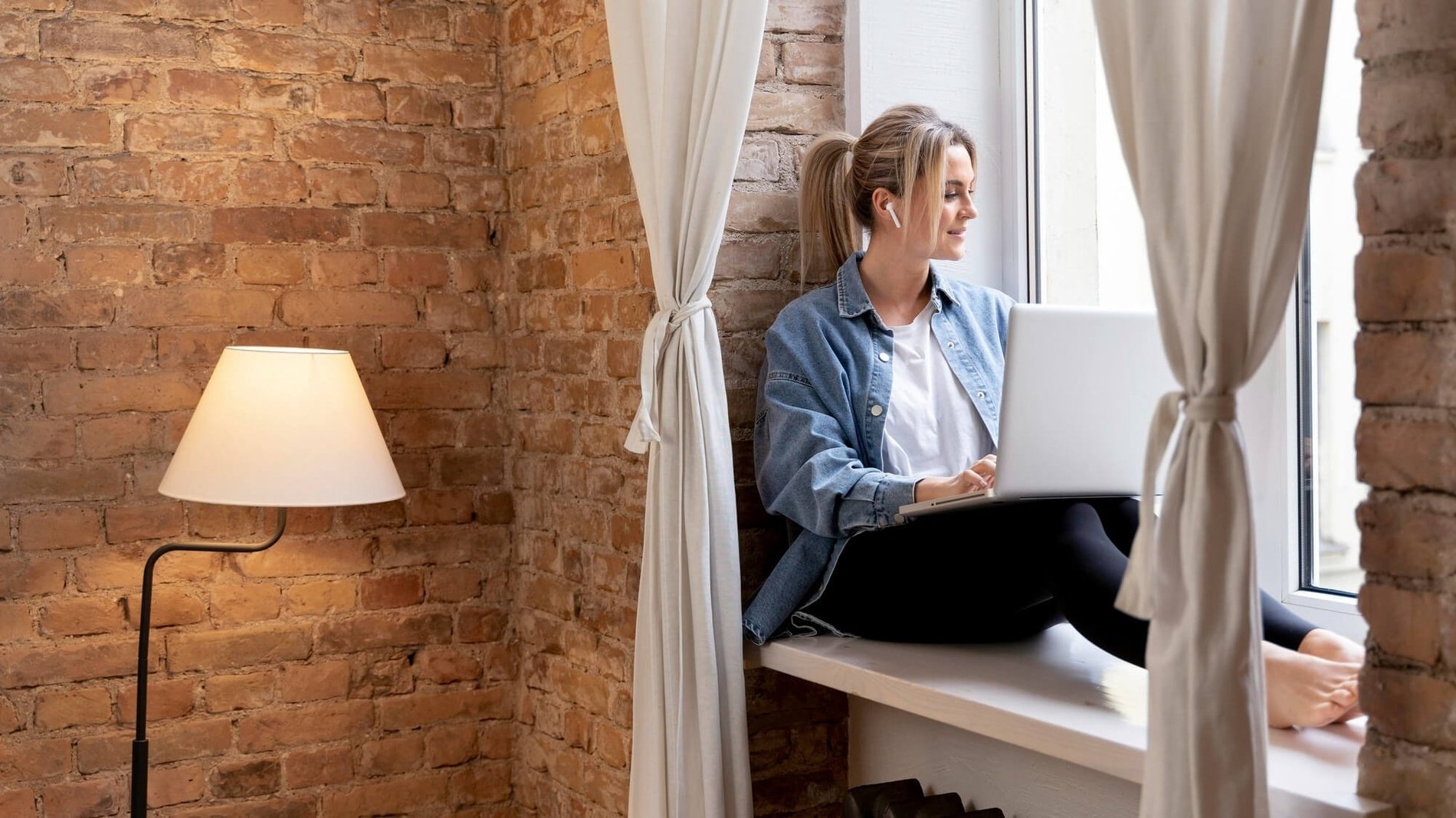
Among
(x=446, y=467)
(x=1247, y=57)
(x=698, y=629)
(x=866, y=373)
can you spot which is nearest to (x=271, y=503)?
(x=446, y=467)

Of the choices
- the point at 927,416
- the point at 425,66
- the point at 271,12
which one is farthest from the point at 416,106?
the point at 927,416

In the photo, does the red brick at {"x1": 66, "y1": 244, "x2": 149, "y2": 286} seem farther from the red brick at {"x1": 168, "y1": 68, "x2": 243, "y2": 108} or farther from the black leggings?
the black leggings

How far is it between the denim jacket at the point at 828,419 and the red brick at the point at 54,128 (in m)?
1.44

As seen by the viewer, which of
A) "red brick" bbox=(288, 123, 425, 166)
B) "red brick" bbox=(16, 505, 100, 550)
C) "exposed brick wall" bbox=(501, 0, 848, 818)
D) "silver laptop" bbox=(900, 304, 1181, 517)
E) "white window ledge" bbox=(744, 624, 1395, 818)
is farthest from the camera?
"red brick" bbox=(288, 123, 425, 166)

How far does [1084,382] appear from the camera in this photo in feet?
6.37

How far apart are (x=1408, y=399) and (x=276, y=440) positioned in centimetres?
188

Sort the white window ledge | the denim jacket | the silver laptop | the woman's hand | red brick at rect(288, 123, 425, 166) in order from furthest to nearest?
A: red brick at rect(288, 123, 425, 166), the denim jacket, the woman's hand, the silver laptop, the white window ledge

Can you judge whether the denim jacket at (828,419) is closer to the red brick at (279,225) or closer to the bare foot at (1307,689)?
Result: the bare foot at (1307,689)

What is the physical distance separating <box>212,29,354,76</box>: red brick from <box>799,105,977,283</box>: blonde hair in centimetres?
111

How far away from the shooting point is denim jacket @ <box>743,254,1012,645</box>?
2232 mm

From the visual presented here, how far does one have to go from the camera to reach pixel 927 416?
2424 millimetres

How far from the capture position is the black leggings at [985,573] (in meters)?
1.94

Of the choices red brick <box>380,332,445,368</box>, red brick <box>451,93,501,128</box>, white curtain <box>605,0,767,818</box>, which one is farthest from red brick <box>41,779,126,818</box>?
red brick <box>451,93,501,128</box>

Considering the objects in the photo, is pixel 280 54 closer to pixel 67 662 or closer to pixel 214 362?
pixel 214 362
